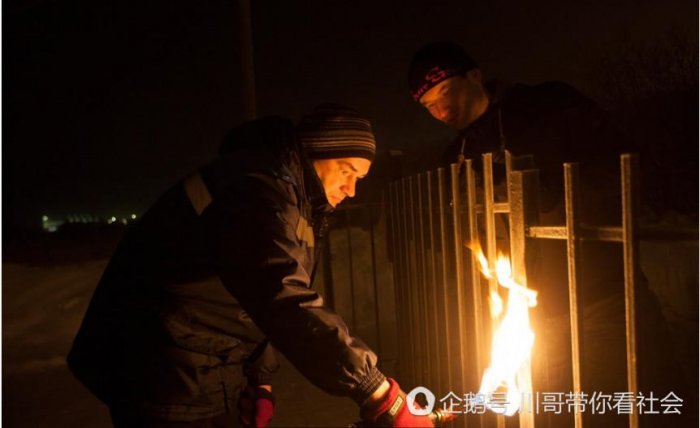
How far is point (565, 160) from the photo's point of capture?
9.89 ft

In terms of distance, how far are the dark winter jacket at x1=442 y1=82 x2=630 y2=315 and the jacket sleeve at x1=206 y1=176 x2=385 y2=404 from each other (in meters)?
1.33

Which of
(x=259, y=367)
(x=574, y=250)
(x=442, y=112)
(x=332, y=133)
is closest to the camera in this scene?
(x=574, y=250)

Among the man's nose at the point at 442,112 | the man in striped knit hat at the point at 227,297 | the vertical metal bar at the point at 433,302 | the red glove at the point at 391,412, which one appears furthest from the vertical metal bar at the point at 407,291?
the red glove at the point at 391,412

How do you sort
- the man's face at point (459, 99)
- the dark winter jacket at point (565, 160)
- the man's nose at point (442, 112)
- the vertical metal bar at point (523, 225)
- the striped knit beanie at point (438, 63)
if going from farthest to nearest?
1. the man's nose at point (442, 112)
2. the man's face at point (459, 99)
3. the striped knit beanie at point (438, 63)
4. the dark winter jacket at point (565, 160)
5. the vertical metal bar at point (523, 225)

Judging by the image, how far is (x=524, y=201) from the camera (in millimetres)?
2025

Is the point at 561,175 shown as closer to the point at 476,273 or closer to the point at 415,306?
the point at 476,273

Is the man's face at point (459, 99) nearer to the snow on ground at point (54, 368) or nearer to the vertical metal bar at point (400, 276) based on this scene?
the vertical metal bar at point (400, 276)

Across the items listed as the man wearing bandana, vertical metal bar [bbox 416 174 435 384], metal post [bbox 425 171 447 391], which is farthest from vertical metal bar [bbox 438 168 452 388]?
vertical metal bar [bbox 416 174 435 384]

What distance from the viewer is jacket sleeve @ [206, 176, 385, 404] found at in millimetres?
1929

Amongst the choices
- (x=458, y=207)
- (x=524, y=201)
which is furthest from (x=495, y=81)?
(x=524, y=201)

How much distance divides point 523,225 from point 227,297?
1.23 metres

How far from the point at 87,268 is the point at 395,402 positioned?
335 inches

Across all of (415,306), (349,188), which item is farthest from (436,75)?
(415,306)

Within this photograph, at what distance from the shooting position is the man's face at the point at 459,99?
3.32 metres
